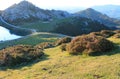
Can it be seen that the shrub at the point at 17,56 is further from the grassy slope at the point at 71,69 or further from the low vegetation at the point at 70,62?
the grassy slope at the point at 71,69

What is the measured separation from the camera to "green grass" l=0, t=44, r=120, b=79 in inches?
753

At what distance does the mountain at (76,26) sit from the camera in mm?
105438

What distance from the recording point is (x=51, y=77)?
19.6 meters

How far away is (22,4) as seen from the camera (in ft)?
424

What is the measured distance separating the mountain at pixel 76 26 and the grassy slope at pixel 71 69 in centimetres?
7356

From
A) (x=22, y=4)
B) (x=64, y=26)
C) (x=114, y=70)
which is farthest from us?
(x=22, y=4)

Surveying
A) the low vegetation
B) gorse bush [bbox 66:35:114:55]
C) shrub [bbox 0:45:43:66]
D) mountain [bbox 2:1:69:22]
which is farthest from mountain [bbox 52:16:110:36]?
gorse bush [bbox 66:35:114:55]

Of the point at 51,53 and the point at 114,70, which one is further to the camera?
the point at 51,53

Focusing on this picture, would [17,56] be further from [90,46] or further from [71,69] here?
[71,69]

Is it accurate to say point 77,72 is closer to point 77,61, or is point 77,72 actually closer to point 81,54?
point 77,61

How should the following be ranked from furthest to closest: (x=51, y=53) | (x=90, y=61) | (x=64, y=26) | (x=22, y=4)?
(x=22, y=4), (x=64, y=26), (x=51, y=53), (x=90, y=61)

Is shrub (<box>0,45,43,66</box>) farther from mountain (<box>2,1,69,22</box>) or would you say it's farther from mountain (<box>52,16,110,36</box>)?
mountain (<box>2,1,69,22</box>)

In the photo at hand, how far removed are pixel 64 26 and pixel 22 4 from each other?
2931 cm

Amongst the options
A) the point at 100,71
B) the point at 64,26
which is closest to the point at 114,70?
the point at 100,71
